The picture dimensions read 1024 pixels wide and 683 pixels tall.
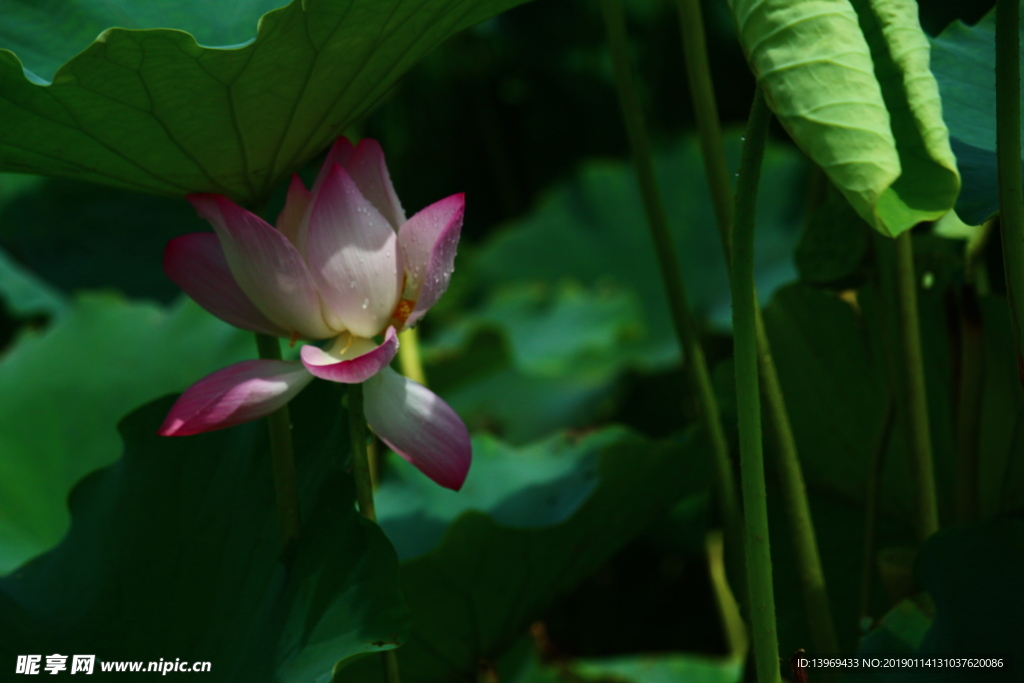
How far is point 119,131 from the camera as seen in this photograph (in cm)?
40

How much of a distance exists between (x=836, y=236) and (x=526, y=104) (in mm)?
2324

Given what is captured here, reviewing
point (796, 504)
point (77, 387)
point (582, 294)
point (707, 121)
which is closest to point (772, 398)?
point (796, 504)

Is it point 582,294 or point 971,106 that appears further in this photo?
point 582,294

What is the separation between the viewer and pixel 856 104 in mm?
268

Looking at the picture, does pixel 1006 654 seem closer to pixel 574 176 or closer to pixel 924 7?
pixel 924 7

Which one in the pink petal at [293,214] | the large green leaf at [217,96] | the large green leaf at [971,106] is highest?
the large green leaf at [217,96]

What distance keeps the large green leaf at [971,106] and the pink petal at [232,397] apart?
31 centimetres

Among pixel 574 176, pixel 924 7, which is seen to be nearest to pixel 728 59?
pixel 574 176

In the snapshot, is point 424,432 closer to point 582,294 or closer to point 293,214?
point 293,214

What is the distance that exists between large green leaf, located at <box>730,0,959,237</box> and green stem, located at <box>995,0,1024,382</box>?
→ 48 millimetres

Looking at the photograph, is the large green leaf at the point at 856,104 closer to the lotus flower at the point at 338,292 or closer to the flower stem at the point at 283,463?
the lotus flower at the point at 338,292

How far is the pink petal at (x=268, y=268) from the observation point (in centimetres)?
37

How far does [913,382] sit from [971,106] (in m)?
0.16

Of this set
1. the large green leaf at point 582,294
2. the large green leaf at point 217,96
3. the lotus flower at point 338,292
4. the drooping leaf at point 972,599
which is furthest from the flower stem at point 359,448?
the large green leaf at point 582,294
